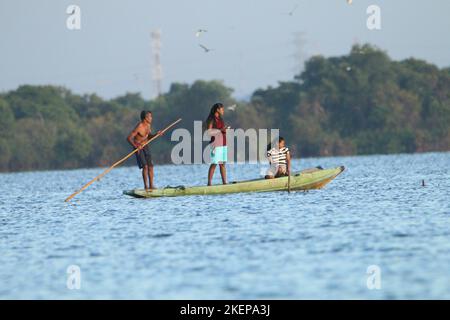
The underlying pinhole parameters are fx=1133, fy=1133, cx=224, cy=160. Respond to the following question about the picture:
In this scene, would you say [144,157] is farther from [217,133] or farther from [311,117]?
[311,117]

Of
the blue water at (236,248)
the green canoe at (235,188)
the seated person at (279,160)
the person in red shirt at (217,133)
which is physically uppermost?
the person in red shirt at (217,133)

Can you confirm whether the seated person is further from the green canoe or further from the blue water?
the blue water

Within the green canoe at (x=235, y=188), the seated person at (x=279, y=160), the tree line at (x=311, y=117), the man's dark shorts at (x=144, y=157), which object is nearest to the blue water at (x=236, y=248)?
the green canoe at (x=235, y=188)

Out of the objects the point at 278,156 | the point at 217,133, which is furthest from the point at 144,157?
the point at 278,156

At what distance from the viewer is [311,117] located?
94.1 m

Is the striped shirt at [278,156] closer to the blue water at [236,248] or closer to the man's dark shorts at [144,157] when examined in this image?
the blue water at [236,248]

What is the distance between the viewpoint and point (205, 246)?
60.5 feet

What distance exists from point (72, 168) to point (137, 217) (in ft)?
237

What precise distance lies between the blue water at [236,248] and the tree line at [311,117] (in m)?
64.1

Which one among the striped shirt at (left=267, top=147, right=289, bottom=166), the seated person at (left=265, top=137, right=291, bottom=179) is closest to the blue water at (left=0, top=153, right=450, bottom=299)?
the seated person at (left=265, top=137, right=291, bottom=179)

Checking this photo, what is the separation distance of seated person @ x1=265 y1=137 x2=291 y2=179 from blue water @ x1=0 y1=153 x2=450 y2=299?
60 cm

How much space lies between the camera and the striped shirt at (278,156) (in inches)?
1064

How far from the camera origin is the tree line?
3610 inches
